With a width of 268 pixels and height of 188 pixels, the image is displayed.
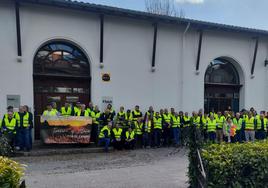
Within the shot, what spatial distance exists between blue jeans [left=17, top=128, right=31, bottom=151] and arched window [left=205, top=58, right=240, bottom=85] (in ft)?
34.7

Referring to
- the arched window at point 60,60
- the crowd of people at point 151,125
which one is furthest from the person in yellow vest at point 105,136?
the arched window at point 60,60

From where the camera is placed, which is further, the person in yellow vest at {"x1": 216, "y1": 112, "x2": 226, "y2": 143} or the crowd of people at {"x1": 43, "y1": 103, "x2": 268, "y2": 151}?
the person in yellow vest at {"x1": 216, "y1": 112, "x2": 226, "y2": 143}

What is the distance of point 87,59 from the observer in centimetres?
1331

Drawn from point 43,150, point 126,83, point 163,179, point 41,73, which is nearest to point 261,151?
point 163,179

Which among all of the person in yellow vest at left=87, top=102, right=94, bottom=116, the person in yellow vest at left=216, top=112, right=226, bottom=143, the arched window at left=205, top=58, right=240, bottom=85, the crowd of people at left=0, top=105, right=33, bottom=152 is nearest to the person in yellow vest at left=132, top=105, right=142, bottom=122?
the person in yellow vest at left=87, top=102, right=94, bottom=116

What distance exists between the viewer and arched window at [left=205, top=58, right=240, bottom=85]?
55.0 ft

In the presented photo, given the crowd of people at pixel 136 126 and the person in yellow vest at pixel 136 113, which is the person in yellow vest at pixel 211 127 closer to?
the crowd of people at pixel 136 126

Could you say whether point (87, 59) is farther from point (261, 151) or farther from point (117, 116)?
point (261, 151)

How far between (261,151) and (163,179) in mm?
2739

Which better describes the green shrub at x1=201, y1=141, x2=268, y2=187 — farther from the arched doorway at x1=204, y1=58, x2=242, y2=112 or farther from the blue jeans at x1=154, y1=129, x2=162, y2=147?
the arched doorway at x1=204, y1=58, x2=242, y2=112

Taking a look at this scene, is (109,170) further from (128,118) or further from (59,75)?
(59,75)

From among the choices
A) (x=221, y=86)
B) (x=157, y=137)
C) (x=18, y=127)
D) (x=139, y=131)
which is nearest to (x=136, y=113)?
(x=139, y=131)

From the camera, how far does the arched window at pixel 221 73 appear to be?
16.8 meters

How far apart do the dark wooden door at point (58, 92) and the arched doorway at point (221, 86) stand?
24.6ft
